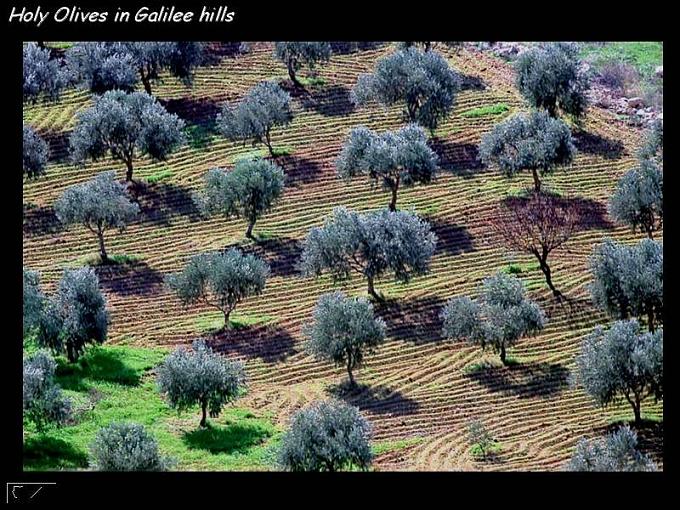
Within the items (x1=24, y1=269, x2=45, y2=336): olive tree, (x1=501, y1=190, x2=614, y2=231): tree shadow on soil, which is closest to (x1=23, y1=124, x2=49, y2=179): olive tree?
(x1=24, y1=269, x2=45, y2=336): olive tree

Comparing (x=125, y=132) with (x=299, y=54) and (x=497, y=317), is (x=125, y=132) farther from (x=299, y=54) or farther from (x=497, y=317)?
(x=497, y=317)

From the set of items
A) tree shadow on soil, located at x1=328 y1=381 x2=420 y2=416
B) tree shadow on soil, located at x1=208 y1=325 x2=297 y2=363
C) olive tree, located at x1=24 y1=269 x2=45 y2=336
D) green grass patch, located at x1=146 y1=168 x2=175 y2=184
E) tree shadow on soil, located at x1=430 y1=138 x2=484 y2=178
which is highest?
tree shadow on soil, located at x1=430 y1=138 x2=484 y2=178

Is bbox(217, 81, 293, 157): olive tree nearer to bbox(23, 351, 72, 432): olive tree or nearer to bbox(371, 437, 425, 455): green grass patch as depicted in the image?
bbox(23, 351, 72, 432): olive tree

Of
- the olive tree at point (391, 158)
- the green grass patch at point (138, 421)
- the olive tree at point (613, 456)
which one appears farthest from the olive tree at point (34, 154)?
the olive tree at point (613, 456)

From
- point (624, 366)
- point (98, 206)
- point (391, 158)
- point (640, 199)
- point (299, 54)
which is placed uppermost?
point (299, 54)

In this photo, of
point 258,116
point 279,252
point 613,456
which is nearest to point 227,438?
point 613,456
